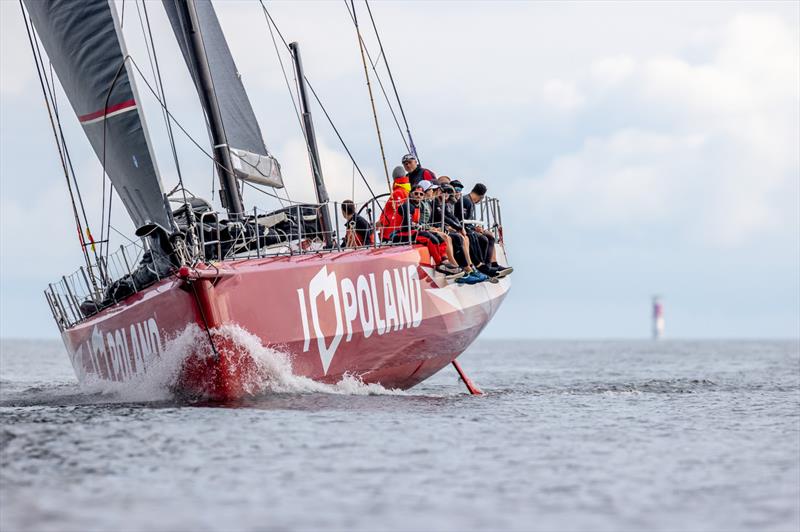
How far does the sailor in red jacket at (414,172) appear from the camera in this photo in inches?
489

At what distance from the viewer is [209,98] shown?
1110 cm

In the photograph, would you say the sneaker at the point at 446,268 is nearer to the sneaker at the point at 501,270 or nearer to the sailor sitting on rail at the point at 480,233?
the sailor sitting on rail at the point at 480,233

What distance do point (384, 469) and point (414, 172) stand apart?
23.0 ft

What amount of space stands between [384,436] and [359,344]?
3.20m

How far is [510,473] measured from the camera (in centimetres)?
582

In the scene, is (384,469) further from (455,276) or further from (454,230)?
(454,230)

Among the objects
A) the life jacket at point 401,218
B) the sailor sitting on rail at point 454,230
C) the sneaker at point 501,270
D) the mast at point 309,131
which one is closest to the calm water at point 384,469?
the life jacket at point 401,218

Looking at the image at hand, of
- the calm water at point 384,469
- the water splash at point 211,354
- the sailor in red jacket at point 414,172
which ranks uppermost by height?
the sailor in red jacket at point 414,172

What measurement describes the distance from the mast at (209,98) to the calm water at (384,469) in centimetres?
278

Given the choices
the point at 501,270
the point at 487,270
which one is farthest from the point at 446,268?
the point at 501,270

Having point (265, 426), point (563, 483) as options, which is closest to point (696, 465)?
point (563, 483)

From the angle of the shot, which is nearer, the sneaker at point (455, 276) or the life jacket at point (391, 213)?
the life jacket at point (391, 213)

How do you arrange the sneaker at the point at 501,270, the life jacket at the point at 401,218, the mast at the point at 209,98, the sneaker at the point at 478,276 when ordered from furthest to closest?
the sneaker at the point at 501,270 → the sneaker at the point at 478,276 → the life jacket at the point at 401,218 → the mast at the point at 209,98

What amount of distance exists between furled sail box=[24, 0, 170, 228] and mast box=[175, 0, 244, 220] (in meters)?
1.31
